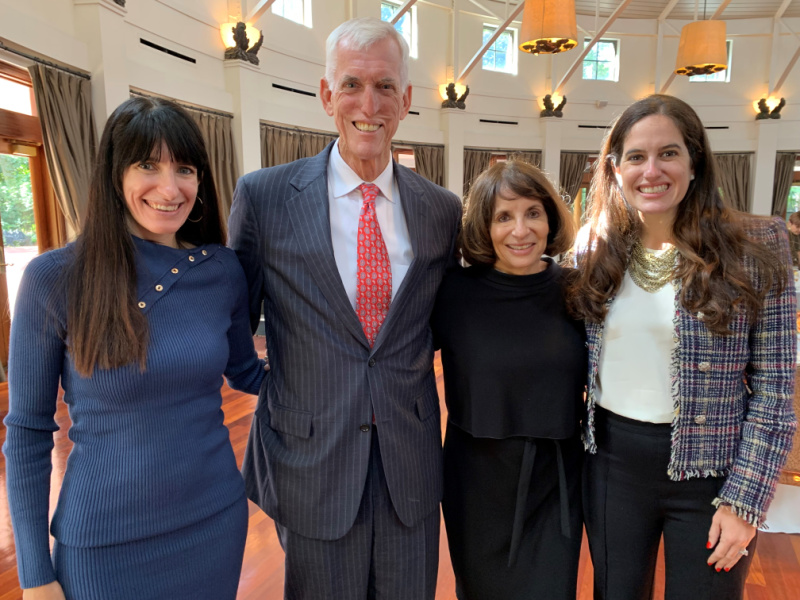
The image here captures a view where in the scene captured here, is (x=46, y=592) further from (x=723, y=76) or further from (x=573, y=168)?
(x=723, y=76)

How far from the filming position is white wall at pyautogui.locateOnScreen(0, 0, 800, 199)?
17.5 feet

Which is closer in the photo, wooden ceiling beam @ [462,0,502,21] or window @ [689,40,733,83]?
wooden ceiling beam @ [462,0,502,21]

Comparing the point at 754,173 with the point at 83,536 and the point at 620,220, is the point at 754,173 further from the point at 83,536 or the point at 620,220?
the point at 83,536

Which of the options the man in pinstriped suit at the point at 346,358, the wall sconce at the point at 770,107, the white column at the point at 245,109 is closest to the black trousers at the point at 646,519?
the man in pinstriped suit at the point at 346,358

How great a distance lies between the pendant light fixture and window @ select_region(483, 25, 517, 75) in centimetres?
404

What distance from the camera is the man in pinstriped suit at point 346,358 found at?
4.49 ft

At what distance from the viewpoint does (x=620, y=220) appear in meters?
1.52

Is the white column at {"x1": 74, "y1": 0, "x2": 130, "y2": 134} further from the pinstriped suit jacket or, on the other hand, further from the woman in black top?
the woman in black top

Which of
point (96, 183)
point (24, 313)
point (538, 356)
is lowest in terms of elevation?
point (538, 356)

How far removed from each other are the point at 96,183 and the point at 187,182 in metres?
0.17

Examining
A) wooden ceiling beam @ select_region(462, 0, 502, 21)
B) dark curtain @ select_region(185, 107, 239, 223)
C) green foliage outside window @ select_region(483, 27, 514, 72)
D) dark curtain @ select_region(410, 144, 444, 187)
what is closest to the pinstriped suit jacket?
dark curtain @ select_region(185, 107, 239, 223)

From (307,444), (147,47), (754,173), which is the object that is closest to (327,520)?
(307,444)

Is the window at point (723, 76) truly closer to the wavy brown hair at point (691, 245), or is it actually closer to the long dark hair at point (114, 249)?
the wavy brown hair at point (691, 245)

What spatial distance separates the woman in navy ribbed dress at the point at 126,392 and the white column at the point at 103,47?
4.83 m
